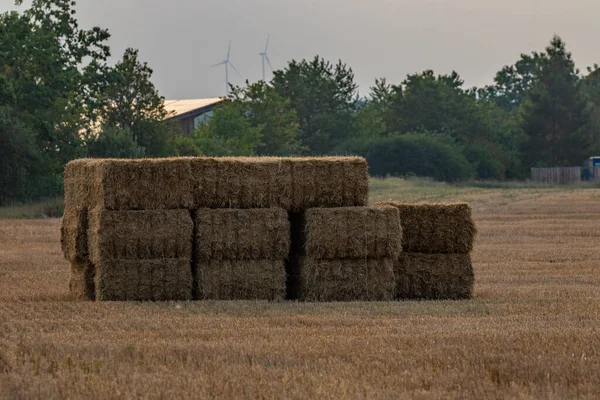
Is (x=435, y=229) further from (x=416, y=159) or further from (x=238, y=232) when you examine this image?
(x=416, y=159)

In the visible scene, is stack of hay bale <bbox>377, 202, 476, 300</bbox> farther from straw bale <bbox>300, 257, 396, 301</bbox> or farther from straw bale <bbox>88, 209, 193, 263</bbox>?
straw bale <bbox>88, 209, 193, 263</bbox>

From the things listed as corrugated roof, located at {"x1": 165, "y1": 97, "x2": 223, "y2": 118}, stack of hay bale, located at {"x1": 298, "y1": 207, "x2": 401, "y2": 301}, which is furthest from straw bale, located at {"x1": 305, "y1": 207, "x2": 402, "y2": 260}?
corrugated roof, located at {"x1": 165, "y1": 97, "x2": 223, "y2": 118}

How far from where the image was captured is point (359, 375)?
1116cm

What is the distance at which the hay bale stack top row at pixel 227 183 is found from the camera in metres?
17.8

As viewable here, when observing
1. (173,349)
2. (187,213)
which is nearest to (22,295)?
(187,213)

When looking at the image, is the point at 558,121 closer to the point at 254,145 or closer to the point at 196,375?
the point at 254,145

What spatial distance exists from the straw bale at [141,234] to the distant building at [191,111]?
77895 millimetres

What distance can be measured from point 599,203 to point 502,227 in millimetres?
15134

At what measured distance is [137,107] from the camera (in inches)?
2862

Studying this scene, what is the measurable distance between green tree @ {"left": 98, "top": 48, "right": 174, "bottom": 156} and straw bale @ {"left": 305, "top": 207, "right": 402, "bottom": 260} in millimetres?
50686

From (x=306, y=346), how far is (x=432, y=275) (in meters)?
6.41

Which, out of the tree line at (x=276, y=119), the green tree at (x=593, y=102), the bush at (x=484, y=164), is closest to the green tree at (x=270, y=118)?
the tree line at (x=276, y=119)

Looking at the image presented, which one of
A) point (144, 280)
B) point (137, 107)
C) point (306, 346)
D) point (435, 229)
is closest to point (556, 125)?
point (137, 107)

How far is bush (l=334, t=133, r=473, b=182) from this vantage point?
95.8 meters
